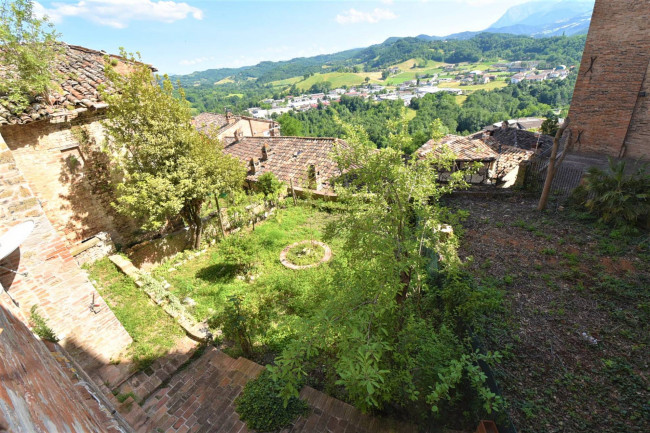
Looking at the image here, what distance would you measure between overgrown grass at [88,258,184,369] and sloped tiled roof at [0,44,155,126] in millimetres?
4974

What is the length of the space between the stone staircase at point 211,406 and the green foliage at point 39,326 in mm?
1745

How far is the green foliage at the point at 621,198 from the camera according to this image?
8211 millimetres

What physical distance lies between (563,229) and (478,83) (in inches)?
5681

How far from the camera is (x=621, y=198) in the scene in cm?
838

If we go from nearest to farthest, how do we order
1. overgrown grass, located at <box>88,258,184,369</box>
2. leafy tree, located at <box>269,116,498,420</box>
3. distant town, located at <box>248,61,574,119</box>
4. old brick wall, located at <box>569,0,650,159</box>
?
leafy tree, located at <box>269,116,498,420</box>, overgrown grass, located at <box>88,258,184,369</box>, old brick wall, located at <box>569,0,650,159</box>, distant town, located at <box>248,61,574,119</box>

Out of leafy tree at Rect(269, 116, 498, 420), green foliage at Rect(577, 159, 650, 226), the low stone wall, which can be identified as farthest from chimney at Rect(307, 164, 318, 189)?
green foliage at Rect(577, 159, 650, 226)

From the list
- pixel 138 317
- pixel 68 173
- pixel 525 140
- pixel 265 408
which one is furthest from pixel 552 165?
pixel 68 173

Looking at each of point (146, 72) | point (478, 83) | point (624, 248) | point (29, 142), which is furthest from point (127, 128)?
point (478, 83)

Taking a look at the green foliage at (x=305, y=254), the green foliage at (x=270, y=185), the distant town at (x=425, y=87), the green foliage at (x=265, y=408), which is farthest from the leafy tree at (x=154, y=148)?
the distant town at (x=425, y=87)

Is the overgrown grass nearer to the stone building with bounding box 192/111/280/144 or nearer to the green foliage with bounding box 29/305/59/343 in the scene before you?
the green foliage with bounding box 29/305/59/343

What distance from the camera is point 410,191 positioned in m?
4.76

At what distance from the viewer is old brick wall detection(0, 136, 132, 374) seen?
529 centimetres

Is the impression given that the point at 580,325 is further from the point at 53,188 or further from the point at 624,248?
the point at 53,188

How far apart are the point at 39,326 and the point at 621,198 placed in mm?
14770
